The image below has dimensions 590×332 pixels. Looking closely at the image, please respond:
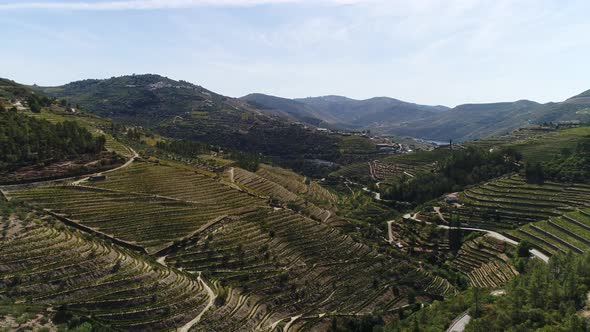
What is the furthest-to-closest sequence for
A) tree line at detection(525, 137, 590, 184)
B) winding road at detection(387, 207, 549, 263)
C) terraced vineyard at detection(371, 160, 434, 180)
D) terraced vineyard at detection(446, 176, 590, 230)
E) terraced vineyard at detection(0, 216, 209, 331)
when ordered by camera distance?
terraced vineyard at detection(371, 160, 434, 180), tree line at detection(525, 137, 590, 184), terraced vineyard at detection(446, 176, 590, 230), winding road at detection(387, 207, 549, 263), terraced vineyard at detection(0, 216, 209, 331)

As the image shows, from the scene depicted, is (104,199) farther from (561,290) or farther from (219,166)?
(561,290)

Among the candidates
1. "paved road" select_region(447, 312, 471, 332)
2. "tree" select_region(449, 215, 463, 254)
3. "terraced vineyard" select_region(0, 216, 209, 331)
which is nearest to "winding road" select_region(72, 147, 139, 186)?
"terraced vineyard" select_region(0, 216, 209, 331)

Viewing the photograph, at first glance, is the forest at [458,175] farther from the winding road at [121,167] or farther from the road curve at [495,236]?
the winding road at [121,167]

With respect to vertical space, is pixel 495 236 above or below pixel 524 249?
below

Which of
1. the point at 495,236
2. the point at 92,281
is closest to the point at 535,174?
the point at 495,236

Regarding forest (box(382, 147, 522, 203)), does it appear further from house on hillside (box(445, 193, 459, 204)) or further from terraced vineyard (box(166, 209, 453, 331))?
terraced vineyard (box(166, 209, 453, 331))

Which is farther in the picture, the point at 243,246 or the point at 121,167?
the point at 121,167

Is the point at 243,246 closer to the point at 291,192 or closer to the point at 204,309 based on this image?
the point at 204,309
